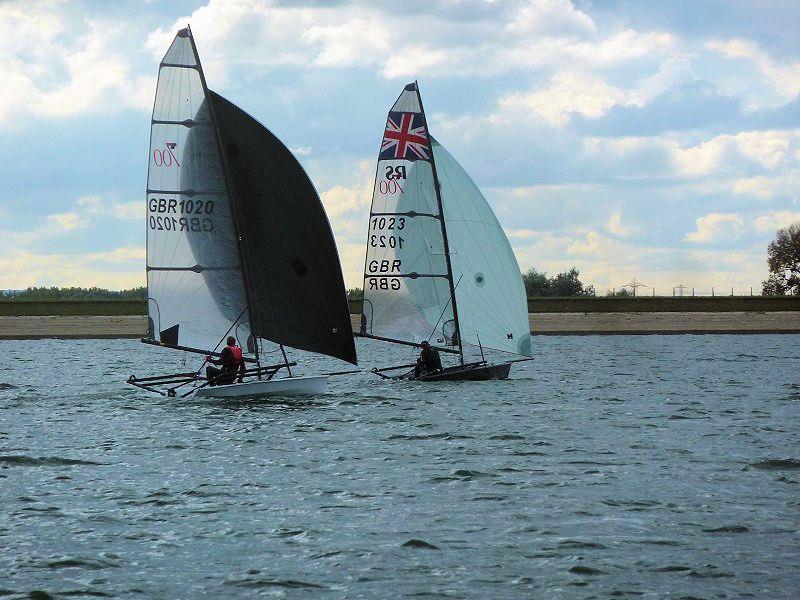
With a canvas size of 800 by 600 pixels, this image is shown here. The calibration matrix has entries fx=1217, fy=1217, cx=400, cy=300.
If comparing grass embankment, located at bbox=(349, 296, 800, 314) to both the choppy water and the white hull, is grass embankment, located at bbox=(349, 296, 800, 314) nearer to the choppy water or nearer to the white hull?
the choppy water

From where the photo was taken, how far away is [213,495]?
64.1 feet

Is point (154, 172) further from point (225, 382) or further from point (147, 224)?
point (225, 382)

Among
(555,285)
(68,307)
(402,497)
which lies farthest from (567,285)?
(402,497)

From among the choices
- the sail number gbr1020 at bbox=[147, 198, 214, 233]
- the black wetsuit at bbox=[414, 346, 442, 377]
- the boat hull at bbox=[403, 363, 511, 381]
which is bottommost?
the boat hull at bbox=[403, 363, 511, 381]

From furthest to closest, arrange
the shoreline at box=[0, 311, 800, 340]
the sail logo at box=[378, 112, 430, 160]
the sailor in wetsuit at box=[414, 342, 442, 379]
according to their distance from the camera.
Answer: the shoreline at box=[0, 311, 800, 340], the sail logo at box=[378, 112, 430, 160], the sailor in wetsuit at box=[414, 342, 442, 379]

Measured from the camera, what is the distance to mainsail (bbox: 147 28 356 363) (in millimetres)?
32844

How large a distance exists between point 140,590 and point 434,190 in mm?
27453

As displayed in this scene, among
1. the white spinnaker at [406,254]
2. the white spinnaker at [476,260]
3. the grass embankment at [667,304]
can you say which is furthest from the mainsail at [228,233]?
the grass embankment at [667,304]

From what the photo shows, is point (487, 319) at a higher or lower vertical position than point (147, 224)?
lower

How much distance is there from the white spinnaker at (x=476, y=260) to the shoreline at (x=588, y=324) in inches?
1935

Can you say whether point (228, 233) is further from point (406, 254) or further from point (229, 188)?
point (406, 254)

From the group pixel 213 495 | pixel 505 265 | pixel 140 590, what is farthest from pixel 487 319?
pixel 140 590

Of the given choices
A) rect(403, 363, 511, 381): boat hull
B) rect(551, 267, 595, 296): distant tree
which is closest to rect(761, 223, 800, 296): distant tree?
rect(551, 267, 595, 296): distant tree

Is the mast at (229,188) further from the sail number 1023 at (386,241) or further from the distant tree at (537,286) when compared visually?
the distant tree at (537,286)
